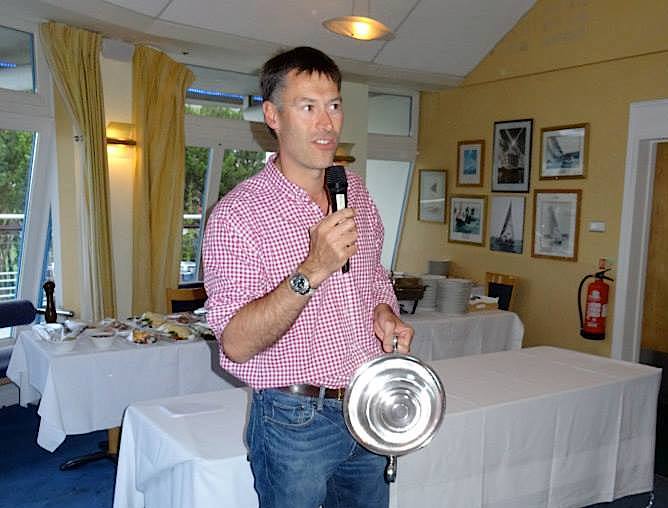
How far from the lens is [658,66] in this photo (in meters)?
5.02

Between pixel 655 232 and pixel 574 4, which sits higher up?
pixel 574 4

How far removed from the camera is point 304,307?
1.25 m

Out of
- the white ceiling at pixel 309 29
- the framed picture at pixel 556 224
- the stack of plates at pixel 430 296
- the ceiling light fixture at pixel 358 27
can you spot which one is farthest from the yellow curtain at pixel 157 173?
the framed picture at pixel 556 224

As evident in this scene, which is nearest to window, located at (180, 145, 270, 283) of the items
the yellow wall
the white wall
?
the white wall

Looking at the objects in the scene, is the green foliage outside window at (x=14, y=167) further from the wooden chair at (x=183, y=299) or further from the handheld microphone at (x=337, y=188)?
the handheld microphone at (x=337, y=188)

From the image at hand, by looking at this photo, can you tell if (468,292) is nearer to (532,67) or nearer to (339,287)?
(532,67)

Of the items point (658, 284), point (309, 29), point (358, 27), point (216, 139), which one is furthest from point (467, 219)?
point (358, 27)

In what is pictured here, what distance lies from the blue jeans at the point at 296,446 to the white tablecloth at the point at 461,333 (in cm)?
267

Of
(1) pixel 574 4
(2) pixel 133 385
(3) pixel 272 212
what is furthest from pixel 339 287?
(1) pixel 574 4

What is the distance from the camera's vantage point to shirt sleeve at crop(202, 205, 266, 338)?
49.3 inches

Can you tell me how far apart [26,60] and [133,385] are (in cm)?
276

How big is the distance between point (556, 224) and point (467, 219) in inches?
43.4

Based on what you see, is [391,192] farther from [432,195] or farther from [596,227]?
[596,227]

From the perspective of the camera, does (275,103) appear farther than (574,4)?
No
